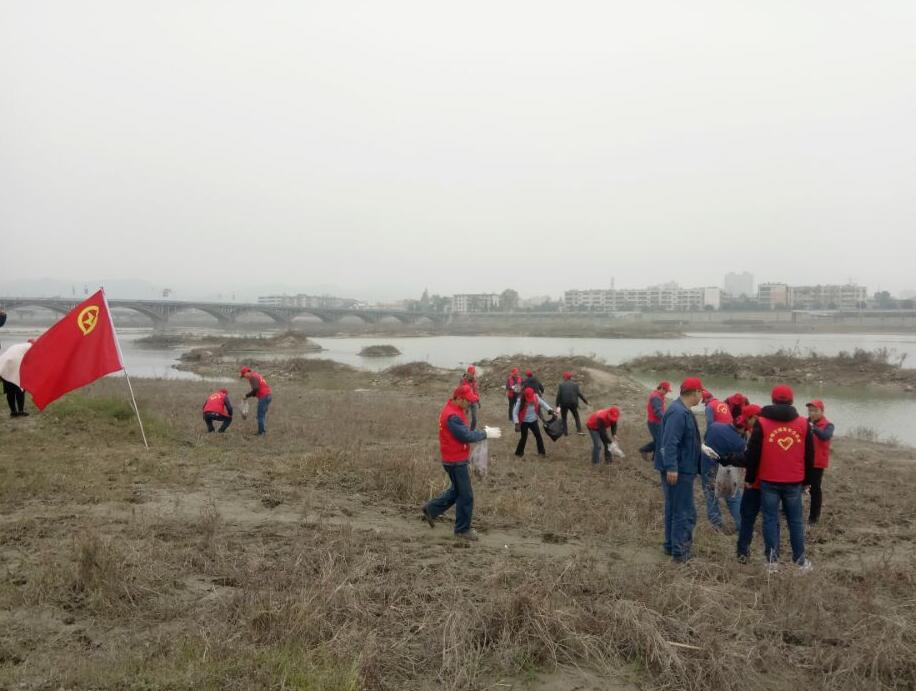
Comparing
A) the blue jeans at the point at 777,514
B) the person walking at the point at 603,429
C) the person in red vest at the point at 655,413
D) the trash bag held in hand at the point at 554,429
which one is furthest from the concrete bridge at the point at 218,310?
the blue jeans at the point at 777,514

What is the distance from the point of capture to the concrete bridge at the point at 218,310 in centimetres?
7650

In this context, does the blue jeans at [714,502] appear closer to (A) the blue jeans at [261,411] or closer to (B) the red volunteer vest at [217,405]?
(A) the blue jeans at [261,411]

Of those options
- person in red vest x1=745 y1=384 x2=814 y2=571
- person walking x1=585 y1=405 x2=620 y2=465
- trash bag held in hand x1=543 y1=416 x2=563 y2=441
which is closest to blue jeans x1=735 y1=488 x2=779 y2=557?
person in red vest x1=745 y1=384 x2=814 y2=571

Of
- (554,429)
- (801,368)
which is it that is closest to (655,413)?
(554,429)

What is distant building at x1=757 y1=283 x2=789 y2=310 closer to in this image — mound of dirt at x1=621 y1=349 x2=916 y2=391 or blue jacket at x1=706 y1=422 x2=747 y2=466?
mound of dirt at x1=621 y1=349 x2=916 y2=391

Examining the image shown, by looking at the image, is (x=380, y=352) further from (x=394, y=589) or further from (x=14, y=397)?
(x=394, y=589)

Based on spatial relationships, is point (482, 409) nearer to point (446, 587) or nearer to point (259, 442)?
point (259, 442)

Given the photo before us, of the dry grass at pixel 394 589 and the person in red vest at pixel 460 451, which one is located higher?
the person in red vest at pixel 460 451

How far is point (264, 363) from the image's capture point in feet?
139

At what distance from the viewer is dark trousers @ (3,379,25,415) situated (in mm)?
11578

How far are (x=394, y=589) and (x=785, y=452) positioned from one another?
3725 millimetres

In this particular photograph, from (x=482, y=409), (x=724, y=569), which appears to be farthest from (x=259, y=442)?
(x=482, y=409)

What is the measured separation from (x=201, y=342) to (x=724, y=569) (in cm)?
7159

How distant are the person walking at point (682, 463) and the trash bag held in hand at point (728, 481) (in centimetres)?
116
